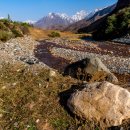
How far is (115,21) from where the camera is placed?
6869cm

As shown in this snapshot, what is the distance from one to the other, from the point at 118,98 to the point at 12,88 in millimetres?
4691

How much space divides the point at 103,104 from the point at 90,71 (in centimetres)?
716

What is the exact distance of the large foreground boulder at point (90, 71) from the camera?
19.1 m

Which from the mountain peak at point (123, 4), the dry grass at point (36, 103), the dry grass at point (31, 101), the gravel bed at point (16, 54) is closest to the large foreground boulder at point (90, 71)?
the dry grass at point (36, 103)

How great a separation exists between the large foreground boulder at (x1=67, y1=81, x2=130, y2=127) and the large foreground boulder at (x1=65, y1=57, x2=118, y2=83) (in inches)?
216

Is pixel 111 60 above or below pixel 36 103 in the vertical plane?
below

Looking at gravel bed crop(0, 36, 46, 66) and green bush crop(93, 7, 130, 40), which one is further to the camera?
green bush crop(93, 7, 130, 40)

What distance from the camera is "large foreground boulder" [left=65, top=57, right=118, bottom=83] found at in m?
19.1

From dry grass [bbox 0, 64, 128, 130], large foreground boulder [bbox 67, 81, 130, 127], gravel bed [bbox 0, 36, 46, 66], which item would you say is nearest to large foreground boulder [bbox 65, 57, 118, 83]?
dry grass [bbox 0, 64, 128, 130]

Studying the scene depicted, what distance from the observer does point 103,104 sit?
1263 centimetres

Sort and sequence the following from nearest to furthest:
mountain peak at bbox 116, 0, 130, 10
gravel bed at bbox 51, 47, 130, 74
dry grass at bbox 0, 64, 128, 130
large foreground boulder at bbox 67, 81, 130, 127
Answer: large foreground boulder at bbox 67, 81, 130, 127 → dry grass at bbox 0, 64, 128, 130 → gravel bed at bbox 51, 47, 130, 74 → mountain peak at bbox 116, 0, 130, 10

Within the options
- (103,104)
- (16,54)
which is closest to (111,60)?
(16,54)

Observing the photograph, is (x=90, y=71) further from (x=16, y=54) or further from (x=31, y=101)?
(x=16, y=54)

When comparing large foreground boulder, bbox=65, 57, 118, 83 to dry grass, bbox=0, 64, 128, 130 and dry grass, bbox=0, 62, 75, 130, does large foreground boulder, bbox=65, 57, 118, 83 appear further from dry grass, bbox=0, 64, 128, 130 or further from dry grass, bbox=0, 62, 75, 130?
dry grass, bbox=0, 62, 75, 130
